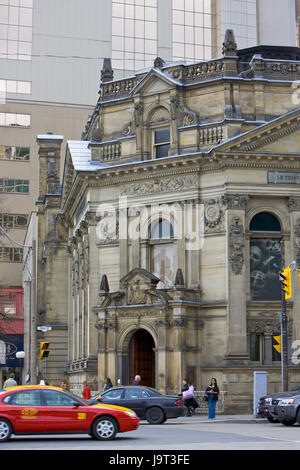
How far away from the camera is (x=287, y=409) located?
26.5 meters

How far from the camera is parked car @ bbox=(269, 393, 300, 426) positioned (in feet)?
86.0

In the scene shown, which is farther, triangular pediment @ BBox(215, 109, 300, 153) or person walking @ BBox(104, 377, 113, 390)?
triangular pediment @ BBox(215, 109, 300, 153)

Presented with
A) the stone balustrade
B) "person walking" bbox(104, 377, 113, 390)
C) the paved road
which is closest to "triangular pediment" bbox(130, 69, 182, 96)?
the stone balustrade

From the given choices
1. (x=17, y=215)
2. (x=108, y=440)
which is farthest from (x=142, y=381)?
(x=17, y=215)

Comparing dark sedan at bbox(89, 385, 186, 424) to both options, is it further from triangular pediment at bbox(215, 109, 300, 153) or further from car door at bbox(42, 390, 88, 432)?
triangular pediment at bbox(215, 109, 300, 153)

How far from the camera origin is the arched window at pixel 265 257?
40.1 meters

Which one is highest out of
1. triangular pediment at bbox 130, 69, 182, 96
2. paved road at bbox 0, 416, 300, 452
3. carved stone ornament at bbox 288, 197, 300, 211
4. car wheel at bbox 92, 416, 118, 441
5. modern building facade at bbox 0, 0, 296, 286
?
modern building facade at bbox 0, 0, 296, 286

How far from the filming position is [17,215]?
87.0 meters

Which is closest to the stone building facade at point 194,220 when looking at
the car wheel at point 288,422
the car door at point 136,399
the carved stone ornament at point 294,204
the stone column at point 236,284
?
the stone column at point 236,284

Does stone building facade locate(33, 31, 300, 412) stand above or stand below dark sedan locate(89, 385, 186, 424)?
above

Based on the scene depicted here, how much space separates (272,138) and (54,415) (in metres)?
22.9

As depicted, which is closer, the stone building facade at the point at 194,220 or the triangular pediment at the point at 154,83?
the stone building facade at the point at 194,220

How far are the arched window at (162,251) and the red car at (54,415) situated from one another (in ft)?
68.3

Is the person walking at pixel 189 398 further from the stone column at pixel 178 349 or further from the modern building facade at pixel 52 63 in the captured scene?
the modern building facade at pixel 52 63
